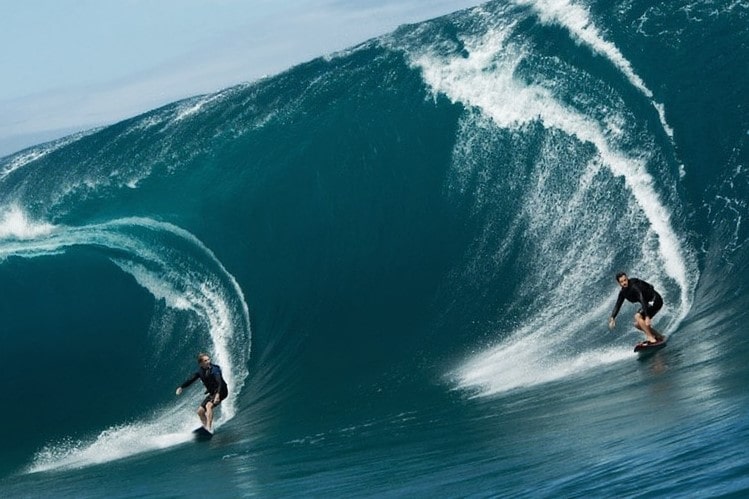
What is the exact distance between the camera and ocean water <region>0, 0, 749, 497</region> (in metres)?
11.9

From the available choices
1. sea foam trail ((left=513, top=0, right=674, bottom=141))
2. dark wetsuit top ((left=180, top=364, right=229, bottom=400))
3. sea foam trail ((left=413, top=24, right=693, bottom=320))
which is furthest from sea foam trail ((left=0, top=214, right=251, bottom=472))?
sea foam trail ((left=513, top=0, right=674, bottom=141))

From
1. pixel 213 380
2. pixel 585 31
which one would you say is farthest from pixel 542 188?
pixel 213 380

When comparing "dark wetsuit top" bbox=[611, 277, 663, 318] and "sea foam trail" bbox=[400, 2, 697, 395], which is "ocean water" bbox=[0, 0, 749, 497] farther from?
"dark wetsuit top" bbox=[611, 277, 663, 318]

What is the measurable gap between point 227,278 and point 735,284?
815 centimetres

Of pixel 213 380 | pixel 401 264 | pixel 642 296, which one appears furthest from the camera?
pixel 401 264

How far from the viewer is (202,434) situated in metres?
14.8

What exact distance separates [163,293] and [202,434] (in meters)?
5.04

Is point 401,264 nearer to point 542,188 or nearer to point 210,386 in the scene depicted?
point 542,188

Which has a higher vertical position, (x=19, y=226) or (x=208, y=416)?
(x=19, y=226)

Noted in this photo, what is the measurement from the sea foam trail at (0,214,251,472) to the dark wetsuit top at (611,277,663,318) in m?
5.25

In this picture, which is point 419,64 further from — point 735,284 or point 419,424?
point 419,424

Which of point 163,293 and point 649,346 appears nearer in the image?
point 649,346

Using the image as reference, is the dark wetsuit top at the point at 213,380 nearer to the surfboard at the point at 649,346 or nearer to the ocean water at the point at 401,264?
the ocean water at the point at 401,264

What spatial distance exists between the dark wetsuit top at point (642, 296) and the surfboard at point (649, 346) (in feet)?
1.74
